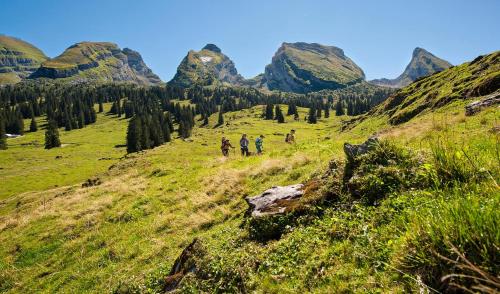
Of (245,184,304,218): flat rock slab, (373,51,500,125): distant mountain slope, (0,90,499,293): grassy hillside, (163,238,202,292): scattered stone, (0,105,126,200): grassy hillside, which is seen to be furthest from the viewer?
(0,105,126,200): grassy hillside

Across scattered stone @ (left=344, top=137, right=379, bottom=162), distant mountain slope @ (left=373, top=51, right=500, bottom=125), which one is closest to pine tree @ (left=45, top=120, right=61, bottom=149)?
distant mountain slope @ (left=373, top=51, right=500, bottom=125)

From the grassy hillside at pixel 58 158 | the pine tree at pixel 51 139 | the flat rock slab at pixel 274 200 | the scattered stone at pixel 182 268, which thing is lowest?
the grassy hillside at pixel 58 158

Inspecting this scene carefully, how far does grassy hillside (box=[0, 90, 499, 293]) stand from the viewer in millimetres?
6066

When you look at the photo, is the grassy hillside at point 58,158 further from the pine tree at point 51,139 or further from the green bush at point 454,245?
the green bush at point 454,245

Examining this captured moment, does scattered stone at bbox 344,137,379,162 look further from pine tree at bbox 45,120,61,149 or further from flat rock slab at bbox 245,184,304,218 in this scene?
pine tree at bbox 45,120,61,149

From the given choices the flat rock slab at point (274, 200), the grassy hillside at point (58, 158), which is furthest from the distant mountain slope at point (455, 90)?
the grassy hillside at point (58, 158)

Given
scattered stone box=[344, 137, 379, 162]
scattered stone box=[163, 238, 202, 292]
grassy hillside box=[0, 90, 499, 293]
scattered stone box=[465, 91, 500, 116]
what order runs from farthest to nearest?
scattered stone box=[465, 91, 500, 116]
scattered stone box=[344, 137, 379, 162]
scattered stone box=[163, 238, 202, 292]
grassy hillside box=[0, 90, 499, 293]

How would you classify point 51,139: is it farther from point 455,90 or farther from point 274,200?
point 274,200

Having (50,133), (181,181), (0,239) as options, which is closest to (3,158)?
(50,133)

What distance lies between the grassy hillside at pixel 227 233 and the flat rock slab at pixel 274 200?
76 cm

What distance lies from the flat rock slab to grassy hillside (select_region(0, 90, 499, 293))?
2.49 ft

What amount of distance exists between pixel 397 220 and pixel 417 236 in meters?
1.76

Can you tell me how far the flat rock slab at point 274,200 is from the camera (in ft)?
33.2

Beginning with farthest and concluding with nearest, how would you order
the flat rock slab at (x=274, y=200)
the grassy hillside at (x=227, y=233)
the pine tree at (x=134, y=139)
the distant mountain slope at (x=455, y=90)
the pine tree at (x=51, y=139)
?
the pine tree at (x=51, y=139), the pine tree at (x=134, y=139), the distant mountain slope at (x=455, y=90), the flat rock slab at (x=274, y=200), the grassy hillside at (x=227, y=233)
